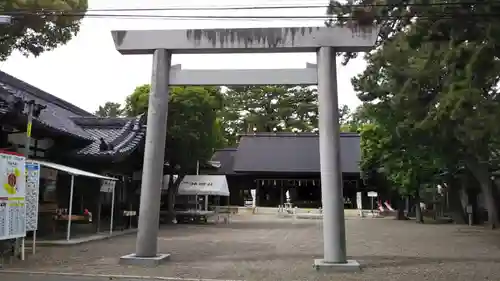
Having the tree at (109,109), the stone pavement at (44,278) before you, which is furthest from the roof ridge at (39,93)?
the tree at (109,109)

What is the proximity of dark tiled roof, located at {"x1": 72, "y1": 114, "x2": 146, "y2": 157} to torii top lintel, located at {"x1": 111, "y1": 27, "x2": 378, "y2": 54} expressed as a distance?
306 inches

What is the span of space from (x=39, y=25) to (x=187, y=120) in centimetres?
948

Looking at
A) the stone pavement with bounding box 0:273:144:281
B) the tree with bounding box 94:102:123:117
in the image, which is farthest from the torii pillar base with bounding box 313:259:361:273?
the tree with bounding box 94:102:123:117

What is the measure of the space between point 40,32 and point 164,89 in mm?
5639

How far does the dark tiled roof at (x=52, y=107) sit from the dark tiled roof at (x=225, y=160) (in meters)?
18.9

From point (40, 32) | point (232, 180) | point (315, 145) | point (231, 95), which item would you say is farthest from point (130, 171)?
point (231, 95)

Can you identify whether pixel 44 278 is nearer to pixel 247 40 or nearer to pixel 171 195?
pixel 247 40

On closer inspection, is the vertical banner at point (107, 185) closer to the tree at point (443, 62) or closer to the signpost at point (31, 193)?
the signpost at point (31, 193)

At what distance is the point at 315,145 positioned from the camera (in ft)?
149

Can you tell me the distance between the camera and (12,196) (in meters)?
9.85

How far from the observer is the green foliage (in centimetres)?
2211

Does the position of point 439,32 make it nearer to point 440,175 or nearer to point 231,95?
point 440,175

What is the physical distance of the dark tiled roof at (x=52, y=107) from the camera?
17.8m

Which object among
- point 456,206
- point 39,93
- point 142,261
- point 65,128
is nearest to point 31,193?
point 142,261
